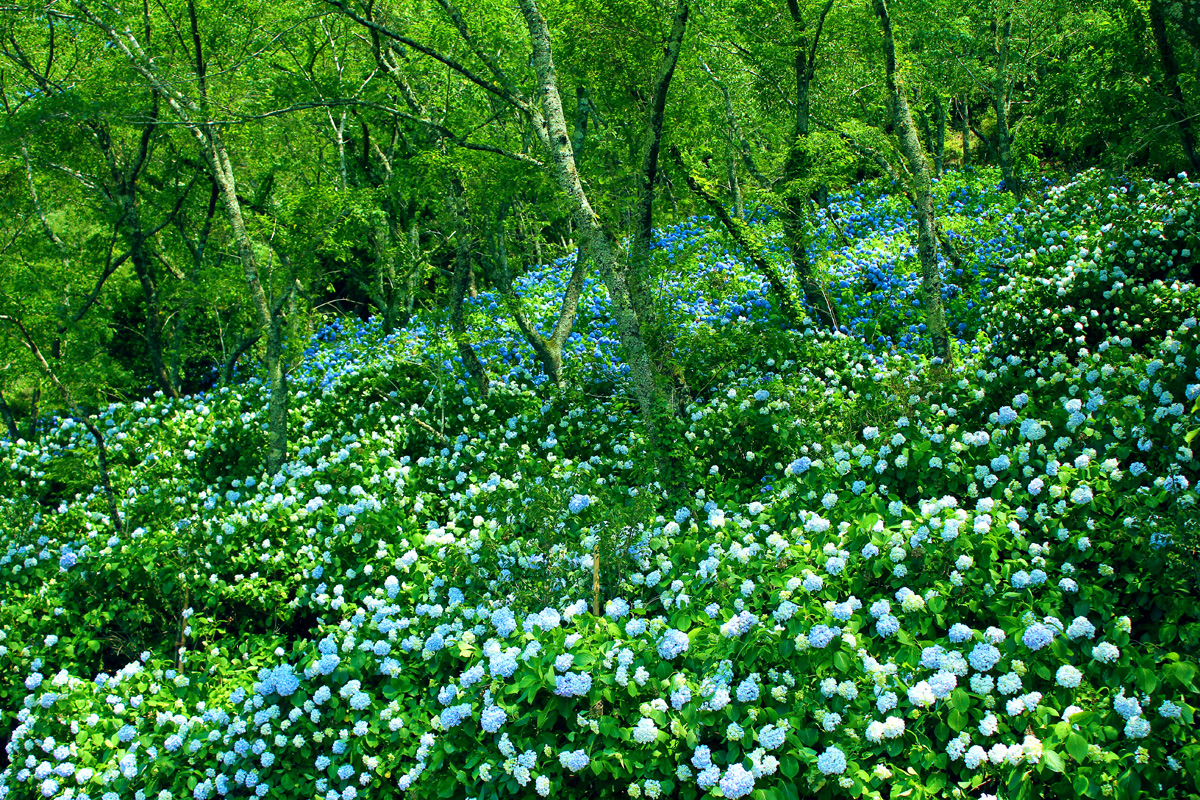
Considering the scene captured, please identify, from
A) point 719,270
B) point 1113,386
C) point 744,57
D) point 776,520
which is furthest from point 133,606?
point 744,57

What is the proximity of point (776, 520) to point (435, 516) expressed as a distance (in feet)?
9.47

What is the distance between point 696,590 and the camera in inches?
162

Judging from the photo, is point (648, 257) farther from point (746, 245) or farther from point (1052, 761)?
point (1052, 761)

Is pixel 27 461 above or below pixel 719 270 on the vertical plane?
above

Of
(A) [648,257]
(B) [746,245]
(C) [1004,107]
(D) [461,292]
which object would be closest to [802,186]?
(B) [746,245]

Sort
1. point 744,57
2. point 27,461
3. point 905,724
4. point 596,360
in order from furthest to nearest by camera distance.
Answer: point 744,57 < point 27,461 < point 596,360 < point 905,724

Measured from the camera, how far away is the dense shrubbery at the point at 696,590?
10.4 feet

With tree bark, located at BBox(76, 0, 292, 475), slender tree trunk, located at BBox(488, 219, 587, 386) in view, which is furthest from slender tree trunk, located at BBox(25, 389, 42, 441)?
slender tree trunk, located at BBox(488, 219, 587, 386)

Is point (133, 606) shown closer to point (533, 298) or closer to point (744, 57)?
point (533, 298)

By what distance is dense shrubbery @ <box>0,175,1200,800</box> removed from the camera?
316 cm

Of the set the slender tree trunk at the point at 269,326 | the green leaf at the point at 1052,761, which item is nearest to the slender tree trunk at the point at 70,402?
the slender tree trunk at the point at 269,326

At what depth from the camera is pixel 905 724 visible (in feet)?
10.3

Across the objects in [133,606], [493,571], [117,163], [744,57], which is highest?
[117,163]

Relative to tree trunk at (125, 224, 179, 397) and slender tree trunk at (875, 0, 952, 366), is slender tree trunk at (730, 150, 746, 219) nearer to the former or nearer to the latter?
slender tree trunk at (875, 0, 952, 366)
